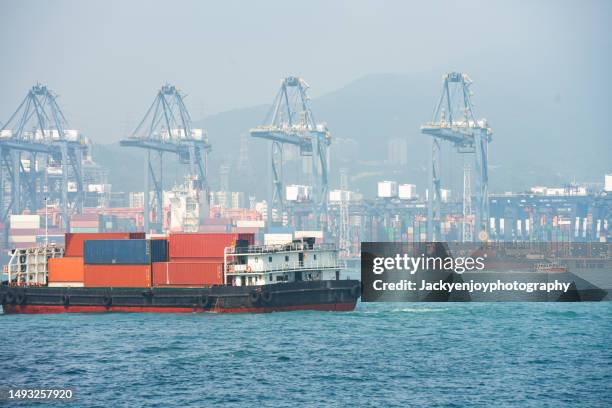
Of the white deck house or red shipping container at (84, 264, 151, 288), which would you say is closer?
the white deck house

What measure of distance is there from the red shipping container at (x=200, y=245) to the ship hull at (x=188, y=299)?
9.20ft

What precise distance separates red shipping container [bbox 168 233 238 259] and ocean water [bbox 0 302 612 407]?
4729 millimetres

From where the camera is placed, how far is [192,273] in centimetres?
6819

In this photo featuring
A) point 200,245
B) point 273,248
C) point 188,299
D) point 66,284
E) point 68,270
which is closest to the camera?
point 188,299

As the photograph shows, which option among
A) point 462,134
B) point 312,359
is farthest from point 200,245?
point 462,134

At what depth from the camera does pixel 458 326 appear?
6419 centimetres

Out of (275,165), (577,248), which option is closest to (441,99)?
(275,165)

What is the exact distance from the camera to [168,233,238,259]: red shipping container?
6944 centimetres

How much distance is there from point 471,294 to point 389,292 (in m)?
7.26

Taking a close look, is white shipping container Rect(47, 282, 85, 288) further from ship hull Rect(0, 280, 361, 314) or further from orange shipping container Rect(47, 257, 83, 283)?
ship hull Rect(0, 280, 361, 314)

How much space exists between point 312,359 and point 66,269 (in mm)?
26563

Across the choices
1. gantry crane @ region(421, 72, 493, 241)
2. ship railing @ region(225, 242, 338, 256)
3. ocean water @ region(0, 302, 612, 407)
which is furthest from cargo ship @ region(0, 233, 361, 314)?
gantry crane @ region(421, 72, 493, 241)

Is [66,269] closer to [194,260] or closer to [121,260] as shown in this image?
[121,260]

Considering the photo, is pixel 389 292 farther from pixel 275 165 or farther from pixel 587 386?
pixel 275 165
